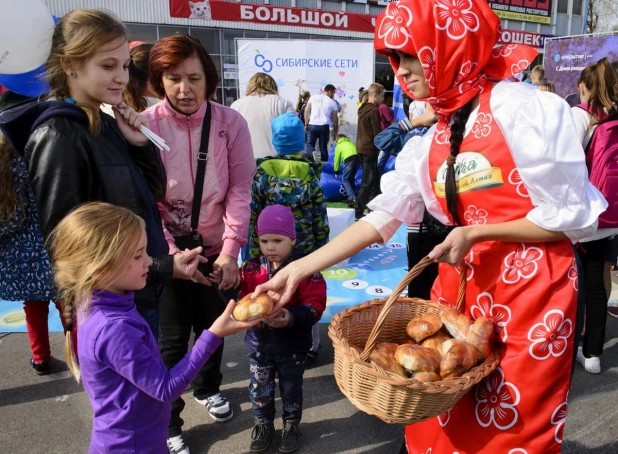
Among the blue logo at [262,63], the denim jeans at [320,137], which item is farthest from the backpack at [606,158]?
the blue logo at [262,63]

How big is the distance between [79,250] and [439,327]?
1136mm

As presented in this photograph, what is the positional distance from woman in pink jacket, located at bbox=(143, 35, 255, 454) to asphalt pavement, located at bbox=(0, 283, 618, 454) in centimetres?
38

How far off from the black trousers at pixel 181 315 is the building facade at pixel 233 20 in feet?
44.6

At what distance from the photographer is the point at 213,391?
2920 millimetres

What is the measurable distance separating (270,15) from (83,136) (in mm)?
17793

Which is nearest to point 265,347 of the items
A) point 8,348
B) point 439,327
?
point 439,327

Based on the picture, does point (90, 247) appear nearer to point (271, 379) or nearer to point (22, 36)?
point (22, 36)

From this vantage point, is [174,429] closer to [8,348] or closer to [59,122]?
[59,122]

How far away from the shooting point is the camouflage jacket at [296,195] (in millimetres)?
3283

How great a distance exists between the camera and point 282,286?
5.60ft

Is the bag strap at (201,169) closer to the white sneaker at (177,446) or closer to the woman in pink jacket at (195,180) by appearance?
the woman in pink jacket at (195,180)

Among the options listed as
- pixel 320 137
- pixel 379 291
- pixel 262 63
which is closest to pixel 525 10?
pixel 262 63

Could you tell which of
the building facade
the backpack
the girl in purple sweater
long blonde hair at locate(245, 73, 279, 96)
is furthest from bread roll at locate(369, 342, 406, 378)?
the building facade

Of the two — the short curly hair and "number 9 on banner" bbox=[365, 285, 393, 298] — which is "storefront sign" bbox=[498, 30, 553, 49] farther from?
the short curly hair
